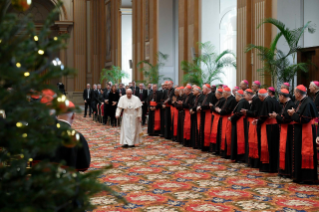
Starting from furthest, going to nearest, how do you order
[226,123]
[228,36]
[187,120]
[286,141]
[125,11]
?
[125,11] → [228,36] → [187,120] → [226,123] → [286,141]

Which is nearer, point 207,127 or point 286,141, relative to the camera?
point 286,141

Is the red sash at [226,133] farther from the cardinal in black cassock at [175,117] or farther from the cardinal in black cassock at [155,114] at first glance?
the cardinal in black cassock at [155,114]

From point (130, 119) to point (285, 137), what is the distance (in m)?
5.42

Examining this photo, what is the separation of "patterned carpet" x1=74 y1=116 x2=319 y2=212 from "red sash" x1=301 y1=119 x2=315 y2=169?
1.24 feet

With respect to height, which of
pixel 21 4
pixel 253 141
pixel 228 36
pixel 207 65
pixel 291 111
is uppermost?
pixel 228 36

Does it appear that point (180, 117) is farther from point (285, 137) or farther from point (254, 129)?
point (285, 137)

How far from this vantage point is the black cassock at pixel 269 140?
7.99 m

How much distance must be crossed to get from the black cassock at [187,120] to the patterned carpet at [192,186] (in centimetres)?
124

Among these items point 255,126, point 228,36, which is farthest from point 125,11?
point 255,126

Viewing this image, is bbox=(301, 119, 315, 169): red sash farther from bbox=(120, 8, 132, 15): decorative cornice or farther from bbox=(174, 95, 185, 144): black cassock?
bbox=(120, 8, 132, 15): decorative cornice

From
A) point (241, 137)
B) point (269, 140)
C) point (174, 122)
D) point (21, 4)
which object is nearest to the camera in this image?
point (21, 4)

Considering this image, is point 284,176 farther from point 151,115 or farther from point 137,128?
point 151,115

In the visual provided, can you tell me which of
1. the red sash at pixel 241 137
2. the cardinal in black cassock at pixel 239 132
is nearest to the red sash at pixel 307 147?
the cardinal in black cassock at pixel 239 132

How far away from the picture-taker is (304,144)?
7.04 metres
